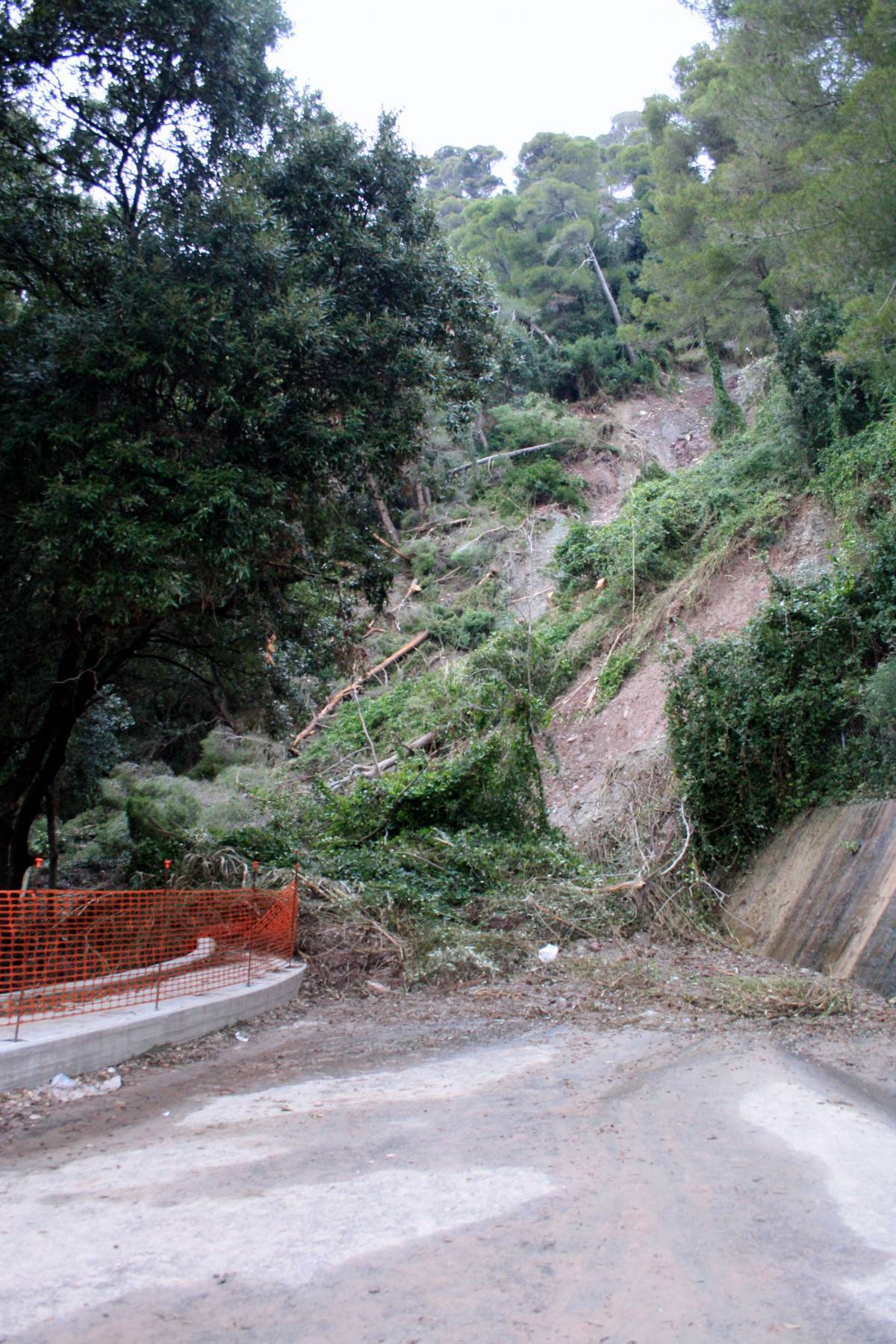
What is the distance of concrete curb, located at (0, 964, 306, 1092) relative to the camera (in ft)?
18.1

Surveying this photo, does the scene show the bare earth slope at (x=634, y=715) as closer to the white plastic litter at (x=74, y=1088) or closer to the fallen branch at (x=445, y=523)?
the white plastic litter at (x=74, y=1088)

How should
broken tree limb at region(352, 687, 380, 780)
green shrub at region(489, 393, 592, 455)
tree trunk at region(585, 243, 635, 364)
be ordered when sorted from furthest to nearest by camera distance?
tree trunk at region(585, 243, 635, 364) → green shrub at region(489, 393, 592, 455) → broken tree limb at region(352, 687, 380, 780)

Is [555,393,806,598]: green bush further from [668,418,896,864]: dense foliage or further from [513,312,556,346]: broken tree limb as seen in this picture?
[513,312,556,346]: broken tree limb

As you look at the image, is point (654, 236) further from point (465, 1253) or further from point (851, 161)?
point (465, 1253)

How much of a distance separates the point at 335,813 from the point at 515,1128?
341 inches

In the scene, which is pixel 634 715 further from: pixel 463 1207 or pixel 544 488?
pixel 463 1207

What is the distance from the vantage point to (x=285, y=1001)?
8.75 meters

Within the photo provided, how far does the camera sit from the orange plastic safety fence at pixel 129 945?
6426 mm

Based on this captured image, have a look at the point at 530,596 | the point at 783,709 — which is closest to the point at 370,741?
the point at 783,709

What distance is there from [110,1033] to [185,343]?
5671 mm

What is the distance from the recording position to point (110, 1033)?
6.18 m

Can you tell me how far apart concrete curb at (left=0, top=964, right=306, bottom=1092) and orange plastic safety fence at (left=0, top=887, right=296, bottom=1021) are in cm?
17

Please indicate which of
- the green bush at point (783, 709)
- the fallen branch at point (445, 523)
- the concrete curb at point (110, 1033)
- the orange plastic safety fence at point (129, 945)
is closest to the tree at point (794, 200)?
the green bush at point (783, 709)

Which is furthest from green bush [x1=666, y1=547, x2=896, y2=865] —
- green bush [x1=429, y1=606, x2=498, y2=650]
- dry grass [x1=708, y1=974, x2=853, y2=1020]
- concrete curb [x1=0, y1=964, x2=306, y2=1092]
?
green bush [x1=429, y1=606, x2=498, y2=650]
